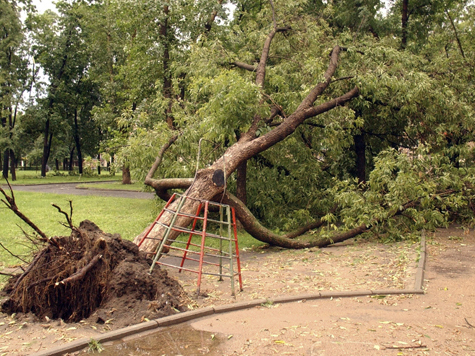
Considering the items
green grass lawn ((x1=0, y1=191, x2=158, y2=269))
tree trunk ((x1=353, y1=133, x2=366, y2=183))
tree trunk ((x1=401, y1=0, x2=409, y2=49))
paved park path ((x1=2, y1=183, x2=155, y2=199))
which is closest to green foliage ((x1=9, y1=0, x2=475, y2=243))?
tree trunk ((x1=353, y1=133, x2=366, y2=183))

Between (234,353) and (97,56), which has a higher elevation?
(97,56)

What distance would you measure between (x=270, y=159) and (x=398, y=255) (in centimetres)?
428

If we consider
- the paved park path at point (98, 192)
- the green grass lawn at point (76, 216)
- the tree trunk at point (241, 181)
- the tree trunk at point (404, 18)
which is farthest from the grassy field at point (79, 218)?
the tree trunk at point (404, 18)

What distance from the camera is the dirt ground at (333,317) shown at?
4.20m

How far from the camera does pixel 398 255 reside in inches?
312

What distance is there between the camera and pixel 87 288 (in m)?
5.03

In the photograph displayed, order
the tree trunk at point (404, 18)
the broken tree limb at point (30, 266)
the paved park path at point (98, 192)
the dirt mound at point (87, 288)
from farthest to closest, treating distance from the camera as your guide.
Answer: the paved park path at point (98, 192), the tree trunk at point (404, 18), the broken tree limb at point (30, 266), the dirt mound at point (87, 288)

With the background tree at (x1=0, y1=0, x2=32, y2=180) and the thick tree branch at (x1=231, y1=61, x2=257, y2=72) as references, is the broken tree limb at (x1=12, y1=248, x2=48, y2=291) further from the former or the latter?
the background tree at (x1=0, y1=0, x2=32, y2=180)

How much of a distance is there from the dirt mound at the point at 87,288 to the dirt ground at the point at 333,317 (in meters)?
0.19

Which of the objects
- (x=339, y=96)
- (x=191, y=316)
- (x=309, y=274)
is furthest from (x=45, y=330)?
(x=339, y=96)

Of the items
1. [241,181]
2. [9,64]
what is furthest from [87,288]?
[9,64]

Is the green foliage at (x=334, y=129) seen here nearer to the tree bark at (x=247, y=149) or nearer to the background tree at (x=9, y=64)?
the tree bark at (x=247, y=149)

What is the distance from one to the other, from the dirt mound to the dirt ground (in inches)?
7.5

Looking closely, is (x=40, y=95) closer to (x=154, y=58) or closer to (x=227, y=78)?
(x=154, y=58)
